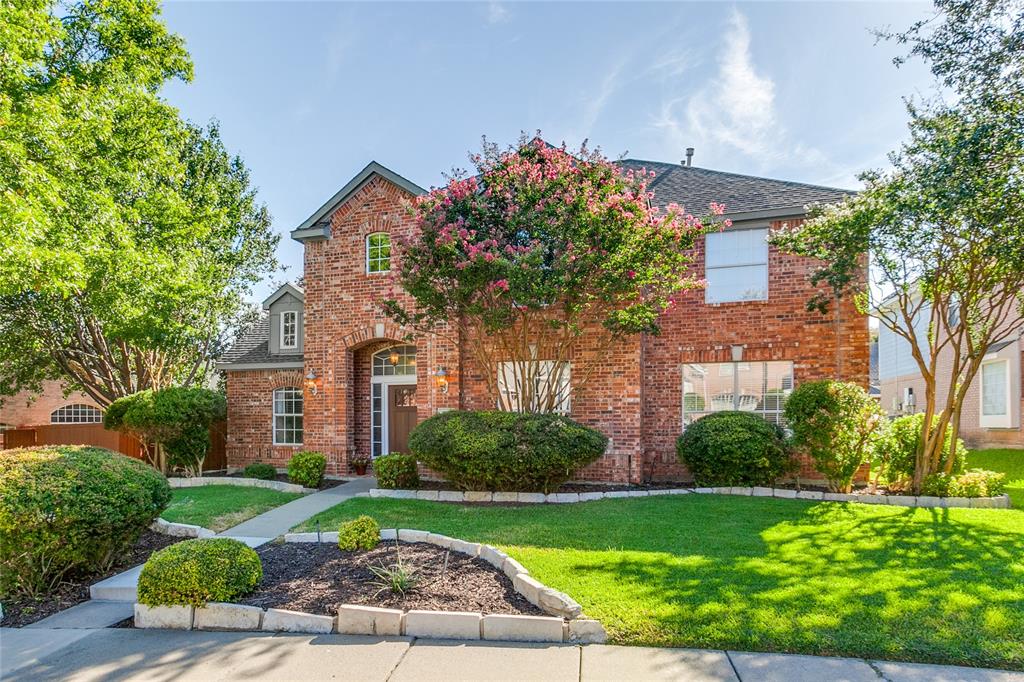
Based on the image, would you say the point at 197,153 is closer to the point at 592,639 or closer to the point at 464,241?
the point at 464,241

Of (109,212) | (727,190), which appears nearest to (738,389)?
(727,190)

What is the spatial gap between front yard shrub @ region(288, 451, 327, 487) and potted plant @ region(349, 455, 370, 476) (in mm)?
1089

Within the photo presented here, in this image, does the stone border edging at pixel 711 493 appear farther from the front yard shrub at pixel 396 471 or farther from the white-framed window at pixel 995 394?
the white-framed window at pixel 995 394

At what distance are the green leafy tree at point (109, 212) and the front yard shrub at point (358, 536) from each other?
5844 mm

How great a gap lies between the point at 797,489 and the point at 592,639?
7164 mm

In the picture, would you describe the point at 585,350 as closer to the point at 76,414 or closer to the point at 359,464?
the point at 359,464

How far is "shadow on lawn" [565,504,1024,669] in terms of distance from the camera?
4152 mm

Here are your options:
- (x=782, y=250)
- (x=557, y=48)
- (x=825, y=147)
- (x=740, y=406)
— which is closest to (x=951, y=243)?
(x=782, y=250)

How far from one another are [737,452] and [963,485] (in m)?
3.49

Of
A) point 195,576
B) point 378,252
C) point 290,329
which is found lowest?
point 195,576

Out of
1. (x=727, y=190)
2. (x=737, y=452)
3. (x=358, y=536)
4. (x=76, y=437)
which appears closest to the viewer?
(x=358, y=536)

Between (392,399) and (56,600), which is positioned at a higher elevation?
(392,399)

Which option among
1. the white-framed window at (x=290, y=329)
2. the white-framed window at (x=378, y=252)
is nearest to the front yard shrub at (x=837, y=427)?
the white-framed window at (x=378, y=252)

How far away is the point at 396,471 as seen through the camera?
1055 cm
